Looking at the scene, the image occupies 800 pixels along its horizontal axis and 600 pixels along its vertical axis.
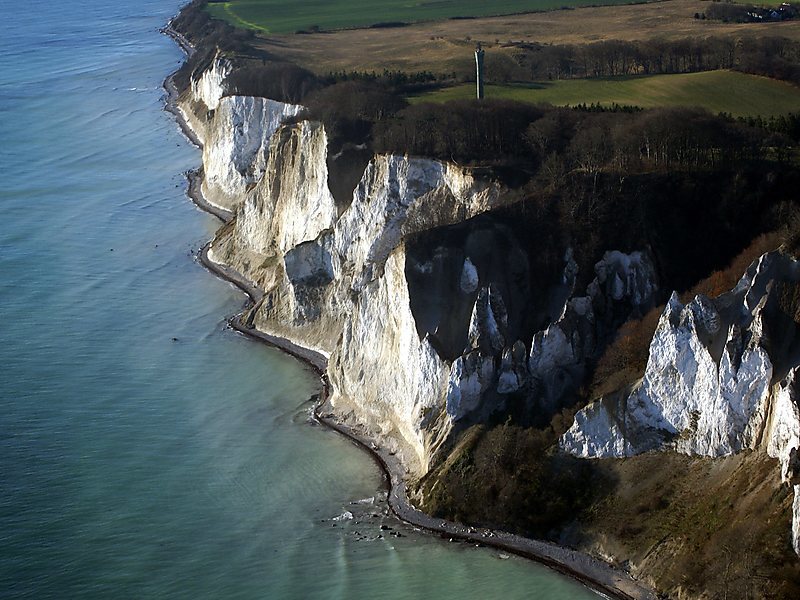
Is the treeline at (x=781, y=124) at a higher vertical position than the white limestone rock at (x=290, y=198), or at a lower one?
higher

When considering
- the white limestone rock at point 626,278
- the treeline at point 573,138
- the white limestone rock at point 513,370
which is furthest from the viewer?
the treeline at point 573,138

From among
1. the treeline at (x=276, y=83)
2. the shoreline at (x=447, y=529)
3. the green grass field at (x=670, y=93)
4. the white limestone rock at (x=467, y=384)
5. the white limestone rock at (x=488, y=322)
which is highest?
the green grass field at (x=670, y=93)

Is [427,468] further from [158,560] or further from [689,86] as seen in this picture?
[689,86]

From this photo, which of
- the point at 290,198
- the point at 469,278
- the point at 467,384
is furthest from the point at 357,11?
the point at 467,384

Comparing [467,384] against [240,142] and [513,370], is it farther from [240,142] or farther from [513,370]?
[240,142]

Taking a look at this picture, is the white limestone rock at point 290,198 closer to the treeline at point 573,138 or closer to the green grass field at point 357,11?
the treeline at point 573,138

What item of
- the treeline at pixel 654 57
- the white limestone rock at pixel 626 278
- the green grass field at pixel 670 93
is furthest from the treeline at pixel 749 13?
the white limestone rock at pixel 626 278
